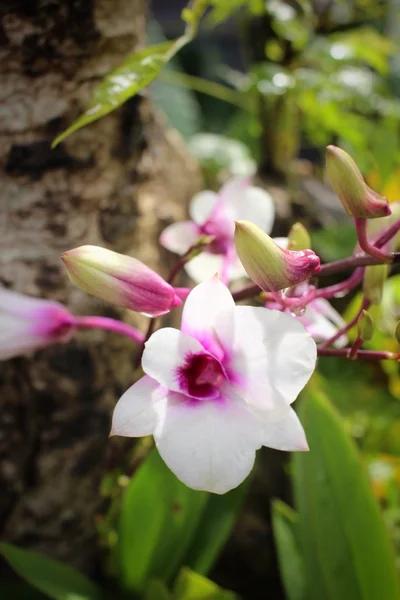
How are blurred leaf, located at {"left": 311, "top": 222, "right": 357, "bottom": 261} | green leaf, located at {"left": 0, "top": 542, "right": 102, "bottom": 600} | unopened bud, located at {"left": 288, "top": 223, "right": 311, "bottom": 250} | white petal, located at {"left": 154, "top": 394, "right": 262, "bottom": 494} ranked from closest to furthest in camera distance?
white petal, located at {"left": 154, "top": 394, "right": 262, "bottom": 494} < unopened bud, located at {"left": 288, "top": 223, "right": 311, "bottom": 250} < green leaf, located at {"left": 0, "top": 542, "right": 102, "bottom": 600} < blurred leaf, located at {"left": 311, "top": 222, "right": 357, "bottom": 261}

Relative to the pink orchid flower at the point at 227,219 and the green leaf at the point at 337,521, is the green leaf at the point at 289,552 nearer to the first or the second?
the green leaf at the point at 337,521

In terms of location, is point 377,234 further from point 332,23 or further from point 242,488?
point 332,23

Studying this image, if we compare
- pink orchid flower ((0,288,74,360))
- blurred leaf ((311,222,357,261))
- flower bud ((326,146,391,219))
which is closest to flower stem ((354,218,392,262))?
flower bud ((326,146,391,219))

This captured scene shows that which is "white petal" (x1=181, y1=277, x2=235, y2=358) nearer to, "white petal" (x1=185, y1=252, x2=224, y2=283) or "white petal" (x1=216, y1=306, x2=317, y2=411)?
"white petal" (x1=216, y1=306, x2=317, y2=411)

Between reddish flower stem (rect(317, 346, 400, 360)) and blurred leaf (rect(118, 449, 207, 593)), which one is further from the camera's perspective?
blurred leaf (rect(118, 449, 207, 593))

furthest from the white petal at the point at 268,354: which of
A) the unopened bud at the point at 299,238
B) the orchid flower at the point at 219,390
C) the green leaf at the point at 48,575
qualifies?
the green leaf at the point at 48,575

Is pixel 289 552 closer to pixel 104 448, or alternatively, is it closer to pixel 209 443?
pixel 104 448
